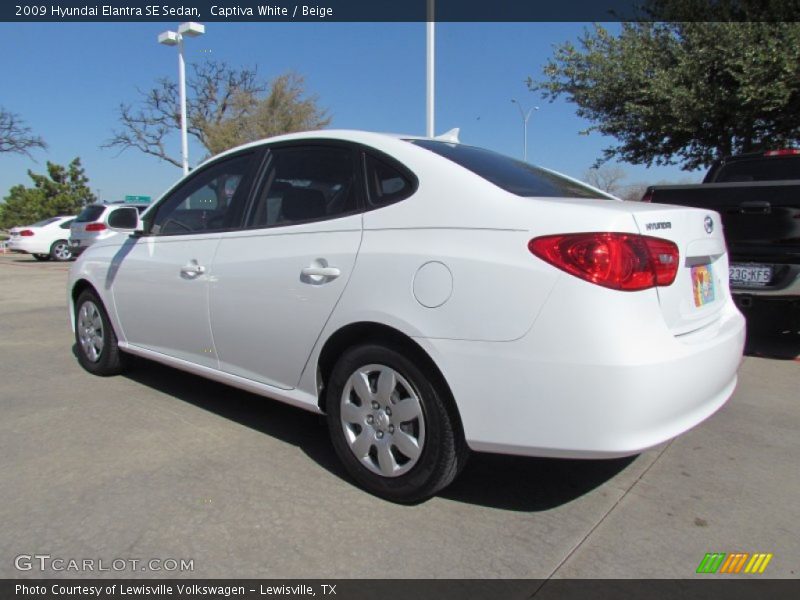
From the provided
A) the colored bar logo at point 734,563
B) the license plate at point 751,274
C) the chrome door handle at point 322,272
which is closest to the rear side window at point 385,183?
the chrome door handle at point 322,272

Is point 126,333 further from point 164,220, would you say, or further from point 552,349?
point 552,349

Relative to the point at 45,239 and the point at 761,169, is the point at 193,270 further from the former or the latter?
the point at 45,239

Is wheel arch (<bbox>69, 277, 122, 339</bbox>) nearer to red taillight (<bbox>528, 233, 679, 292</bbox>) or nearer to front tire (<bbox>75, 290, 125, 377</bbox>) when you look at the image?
front tire (<bbox>75, 290, 125, 377</bbox>)

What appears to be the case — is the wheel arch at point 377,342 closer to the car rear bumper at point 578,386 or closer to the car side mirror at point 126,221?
the car rear bumper at point 578,386

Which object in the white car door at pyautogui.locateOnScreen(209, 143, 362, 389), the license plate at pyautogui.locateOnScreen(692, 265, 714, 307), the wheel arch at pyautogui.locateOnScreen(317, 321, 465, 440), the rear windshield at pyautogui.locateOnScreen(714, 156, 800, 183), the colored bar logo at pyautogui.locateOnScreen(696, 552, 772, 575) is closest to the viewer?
the colored bar logo at pyautogui.locateOnScreen(696, 552, 772, 575)

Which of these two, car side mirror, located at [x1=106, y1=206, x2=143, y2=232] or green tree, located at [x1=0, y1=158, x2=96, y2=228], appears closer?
car side mirror, located at [x1=106, y1=206, x2=143, y2=232]

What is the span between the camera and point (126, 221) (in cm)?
423

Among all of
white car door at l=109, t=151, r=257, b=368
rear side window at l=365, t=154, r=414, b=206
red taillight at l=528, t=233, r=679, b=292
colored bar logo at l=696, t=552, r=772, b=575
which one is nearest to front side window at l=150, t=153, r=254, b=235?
white car door at l=109, t=151, r=257, b=368

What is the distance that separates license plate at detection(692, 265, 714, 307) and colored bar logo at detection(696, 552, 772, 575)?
994 mm

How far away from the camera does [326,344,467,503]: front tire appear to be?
253 cm

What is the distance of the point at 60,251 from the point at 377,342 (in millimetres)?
19362

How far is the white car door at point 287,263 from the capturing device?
9.48ft

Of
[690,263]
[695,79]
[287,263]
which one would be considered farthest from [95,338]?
[695,79]

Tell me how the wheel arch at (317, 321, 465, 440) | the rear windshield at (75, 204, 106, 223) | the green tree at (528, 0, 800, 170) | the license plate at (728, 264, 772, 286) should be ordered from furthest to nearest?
the rear windshield at (75, 204, 106, 223) → the green tree at (528, 0, 800, 170) → the license plate at (728, 264, 772, 286) → the wheel arch at (317, 321, 465, 440)
